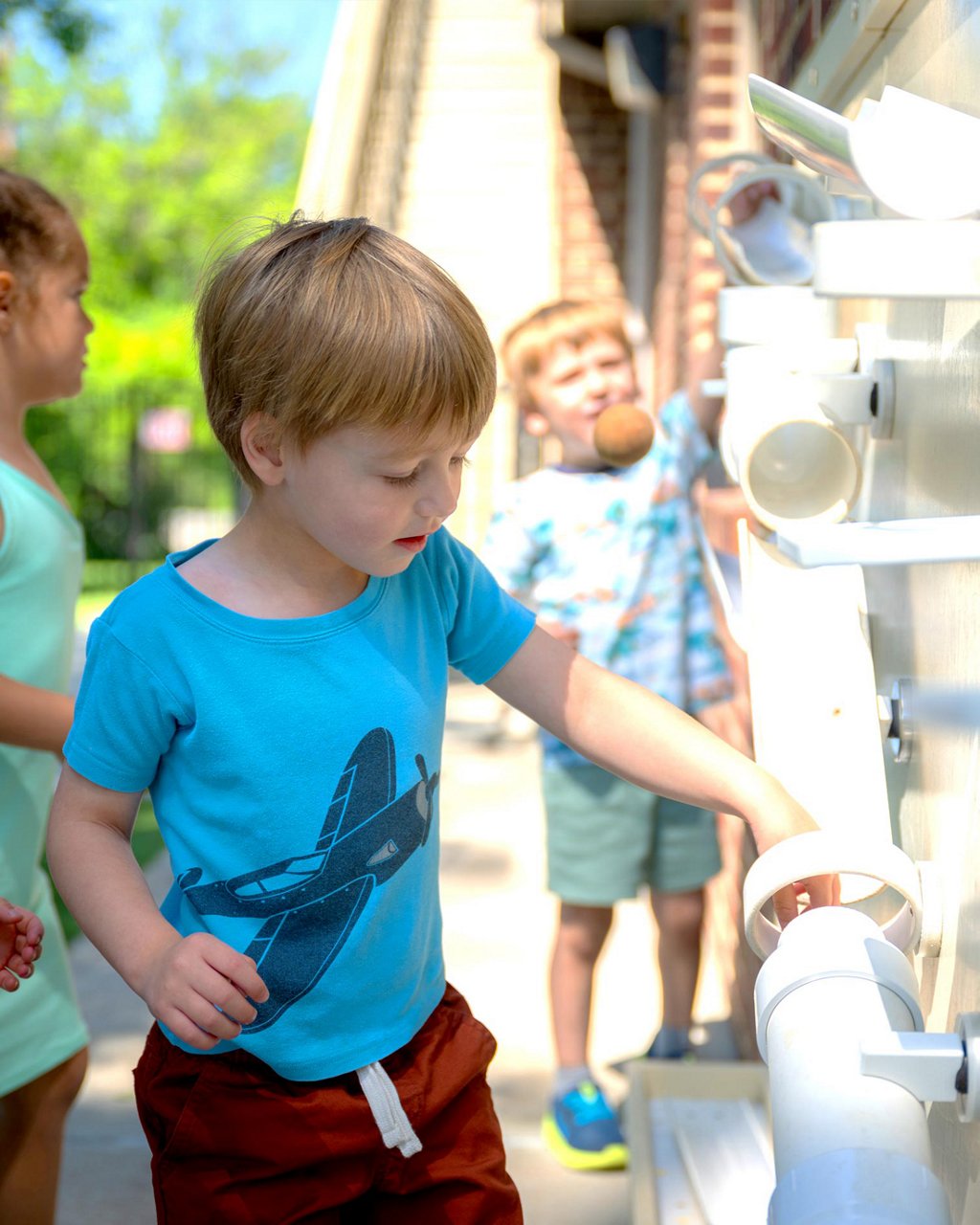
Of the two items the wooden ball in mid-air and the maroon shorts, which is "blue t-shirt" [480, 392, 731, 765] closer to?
the wooden ball in mid-air

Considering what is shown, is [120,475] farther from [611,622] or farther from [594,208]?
[611,622]

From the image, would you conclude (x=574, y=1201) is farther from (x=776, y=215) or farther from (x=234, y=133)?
(x=234, y=133)

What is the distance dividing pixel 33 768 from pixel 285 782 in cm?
89

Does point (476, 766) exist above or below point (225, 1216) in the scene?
above

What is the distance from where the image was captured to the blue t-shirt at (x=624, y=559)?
10.2ft

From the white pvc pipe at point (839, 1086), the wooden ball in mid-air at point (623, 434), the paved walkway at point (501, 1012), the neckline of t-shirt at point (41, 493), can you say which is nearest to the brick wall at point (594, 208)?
the paved walkway at point (501, 1012)

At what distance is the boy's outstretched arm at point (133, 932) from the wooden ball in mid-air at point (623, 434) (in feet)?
3.98

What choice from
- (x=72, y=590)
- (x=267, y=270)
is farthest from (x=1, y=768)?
(x=267, y=270)

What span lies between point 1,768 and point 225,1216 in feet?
2.89

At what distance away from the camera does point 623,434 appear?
241 cm

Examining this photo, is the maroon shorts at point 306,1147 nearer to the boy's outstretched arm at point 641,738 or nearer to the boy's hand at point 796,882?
the boy's outstretched arm at point 641,738

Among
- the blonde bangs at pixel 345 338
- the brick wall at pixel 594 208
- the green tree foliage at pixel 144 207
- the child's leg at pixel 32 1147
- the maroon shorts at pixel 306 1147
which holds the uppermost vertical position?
the green tree foliage at pixel 144 207

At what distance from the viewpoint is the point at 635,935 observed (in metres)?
4.18

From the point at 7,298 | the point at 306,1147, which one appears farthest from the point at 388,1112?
the point at 7,298
